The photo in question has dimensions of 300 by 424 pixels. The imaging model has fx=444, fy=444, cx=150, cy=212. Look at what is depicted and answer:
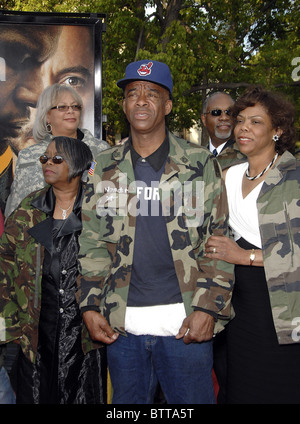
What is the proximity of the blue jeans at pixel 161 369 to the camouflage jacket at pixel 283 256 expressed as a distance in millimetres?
454

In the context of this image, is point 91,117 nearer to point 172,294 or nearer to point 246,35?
point 172,294

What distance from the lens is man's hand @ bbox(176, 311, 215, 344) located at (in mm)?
2377

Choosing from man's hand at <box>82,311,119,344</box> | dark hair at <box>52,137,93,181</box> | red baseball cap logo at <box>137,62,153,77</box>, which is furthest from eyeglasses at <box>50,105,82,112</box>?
man's hand at <box>82,311,119,344</box>

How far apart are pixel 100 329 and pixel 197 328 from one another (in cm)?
A: 57

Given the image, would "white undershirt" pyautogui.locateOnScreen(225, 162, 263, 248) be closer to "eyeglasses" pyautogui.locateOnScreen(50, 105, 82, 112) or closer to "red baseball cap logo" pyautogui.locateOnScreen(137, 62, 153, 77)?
"red baseball cap logo" pyautogui.locateOnScreen(137, 62, 153, 77)

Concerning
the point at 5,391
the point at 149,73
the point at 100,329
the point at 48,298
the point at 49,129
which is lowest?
the point at 5,391

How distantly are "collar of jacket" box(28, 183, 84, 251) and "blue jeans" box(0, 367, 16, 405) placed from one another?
0.95 metres

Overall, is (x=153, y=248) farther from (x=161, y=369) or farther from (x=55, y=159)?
(x=55, y=159)

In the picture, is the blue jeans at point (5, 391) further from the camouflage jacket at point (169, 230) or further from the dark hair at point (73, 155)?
the dark hair at point (73, 155)

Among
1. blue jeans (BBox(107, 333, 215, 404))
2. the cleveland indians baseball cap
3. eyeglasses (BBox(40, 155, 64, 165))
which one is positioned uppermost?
the cleveland indians baseball cap

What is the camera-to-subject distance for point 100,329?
2561mm

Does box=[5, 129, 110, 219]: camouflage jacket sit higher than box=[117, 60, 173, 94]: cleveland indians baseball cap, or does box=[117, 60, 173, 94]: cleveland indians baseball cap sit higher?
box=[117, 60, 173, 94]: cleveland indians baseball cap

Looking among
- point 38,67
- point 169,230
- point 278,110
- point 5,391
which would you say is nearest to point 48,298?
point 5,391
